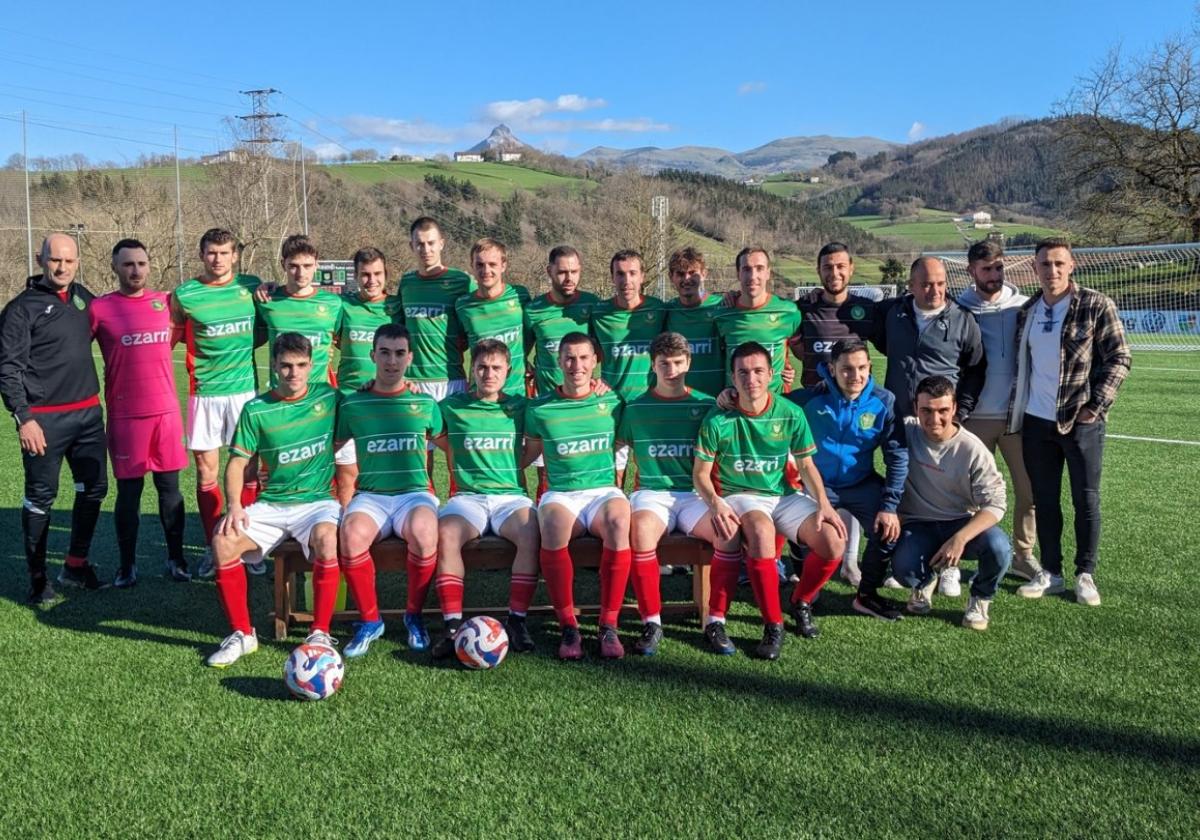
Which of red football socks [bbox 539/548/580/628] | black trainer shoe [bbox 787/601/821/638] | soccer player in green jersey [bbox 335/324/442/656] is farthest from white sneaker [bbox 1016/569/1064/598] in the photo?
soccer player in green jersey [bbox 335/324/442/656]

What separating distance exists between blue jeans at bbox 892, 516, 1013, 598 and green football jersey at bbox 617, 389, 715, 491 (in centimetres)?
117

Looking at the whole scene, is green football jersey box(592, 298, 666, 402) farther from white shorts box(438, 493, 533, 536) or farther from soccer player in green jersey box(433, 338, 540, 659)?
white shorts box(438, 493, 533, 536)

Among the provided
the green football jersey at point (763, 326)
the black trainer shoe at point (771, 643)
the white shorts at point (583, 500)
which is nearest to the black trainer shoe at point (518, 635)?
the white shorts at point (583, 500)

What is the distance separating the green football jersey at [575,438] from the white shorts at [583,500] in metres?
0.05

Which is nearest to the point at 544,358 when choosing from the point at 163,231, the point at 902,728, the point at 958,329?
the point at 958,329

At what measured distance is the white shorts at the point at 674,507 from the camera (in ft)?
14.5

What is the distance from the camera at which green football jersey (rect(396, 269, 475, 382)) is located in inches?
222

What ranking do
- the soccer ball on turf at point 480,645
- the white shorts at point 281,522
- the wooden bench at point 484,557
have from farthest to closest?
the wooden bench at point 484,557
the white shorts at point 281,522
the soccer ball on turf at point 480,645

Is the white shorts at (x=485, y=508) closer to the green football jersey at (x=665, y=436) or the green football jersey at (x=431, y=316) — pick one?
the green football jersey at (x=665, y=436)

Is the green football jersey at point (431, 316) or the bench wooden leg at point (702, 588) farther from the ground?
the green football jersey at point (431, 316)

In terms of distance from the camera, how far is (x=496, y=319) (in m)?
5.52

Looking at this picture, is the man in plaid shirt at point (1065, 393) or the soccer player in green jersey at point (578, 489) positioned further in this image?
the man in plaid shirt at point (1065, 393)

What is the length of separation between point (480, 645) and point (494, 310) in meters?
2.25

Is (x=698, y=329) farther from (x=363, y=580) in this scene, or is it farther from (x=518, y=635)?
(x=363, y=580)
